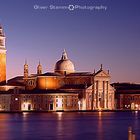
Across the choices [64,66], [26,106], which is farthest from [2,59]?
[64,66]

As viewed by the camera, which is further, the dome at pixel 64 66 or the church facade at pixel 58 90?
the dome at pixel 64 66

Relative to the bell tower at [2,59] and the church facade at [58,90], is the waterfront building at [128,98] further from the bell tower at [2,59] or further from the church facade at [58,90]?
the bell tower at [2,59]

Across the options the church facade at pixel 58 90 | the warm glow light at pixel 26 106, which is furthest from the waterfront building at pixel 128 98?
the warm glow light at pixel 26 106

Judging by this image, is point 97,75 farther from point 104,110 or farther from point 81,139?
point 81,139

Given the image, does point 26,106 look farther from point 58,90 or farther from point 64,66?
point 64,66

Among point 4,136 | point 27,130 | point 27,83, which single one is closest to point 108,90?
point 27,83

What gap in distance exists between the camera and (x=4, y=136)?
38.0 meters

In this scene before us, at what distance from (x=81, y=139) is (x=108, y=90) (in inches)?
2300

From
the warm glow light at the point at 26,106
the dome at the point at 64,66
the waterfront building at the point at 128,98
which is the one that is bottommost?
the warm glow light at the point at 26,106

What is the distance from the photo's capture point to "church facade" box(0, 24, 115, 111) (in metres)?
88.2

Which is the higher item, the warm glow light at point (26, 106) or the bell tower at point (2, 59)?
the bell tower at point (2, 59)

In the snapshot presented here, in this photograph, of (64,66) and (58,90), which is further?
(64,66)

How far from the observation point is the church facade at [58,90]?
290 feet

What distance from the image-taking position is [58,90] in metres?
90.4
